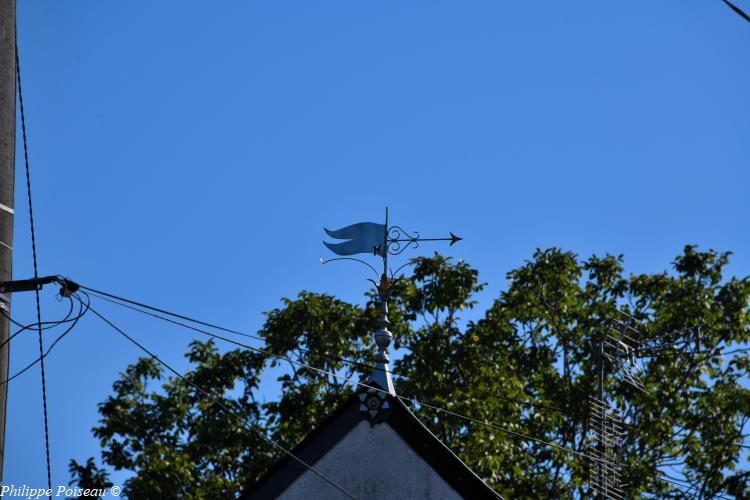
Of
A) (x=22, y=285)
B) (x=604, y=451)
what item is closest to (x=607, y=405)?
(x=604, y=451)

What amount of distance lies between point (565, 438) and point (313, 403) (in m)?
6.70

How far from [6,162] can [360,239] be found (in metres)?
6.23

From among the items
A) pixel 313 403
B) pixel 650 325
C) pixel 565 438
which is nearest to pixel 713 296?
pixel 650 325

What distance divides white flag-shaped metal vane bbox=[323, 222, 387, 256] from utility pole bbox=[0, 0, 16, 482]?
608cm

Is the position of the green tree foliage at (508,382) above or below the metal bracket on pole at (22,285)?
above

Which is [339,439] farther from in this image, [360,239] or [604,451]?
[604,451]

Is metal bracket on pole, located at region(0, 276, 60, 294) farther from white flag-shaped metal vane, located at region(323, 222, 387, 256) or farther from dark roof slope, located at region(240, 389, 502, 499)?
white flag-shaped metal vane, located at region(323, 222, 387, 256)

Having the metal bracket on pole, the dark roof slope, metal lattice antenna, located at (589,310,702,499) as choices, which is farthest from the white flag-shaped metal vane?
metal lattice antenna, located at (589,310,702,499)

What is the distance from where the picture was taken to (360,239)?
60.6ft

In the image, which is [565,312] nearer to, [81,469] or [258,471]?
[258,471]

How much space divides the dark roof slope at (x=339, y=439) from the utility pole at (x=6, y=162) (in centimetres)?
437

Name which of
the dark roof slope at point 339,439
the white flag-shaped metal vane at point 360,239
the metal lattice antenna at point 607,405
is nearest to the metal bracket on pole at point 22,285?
the dark roof slope at point 339,439

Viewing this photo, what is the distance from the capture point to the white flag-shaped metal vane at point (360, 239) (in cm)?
1830

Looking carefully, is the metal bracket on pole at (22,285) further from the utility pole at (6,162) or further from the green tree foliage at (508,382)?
the green tree foliage at (508,382)
